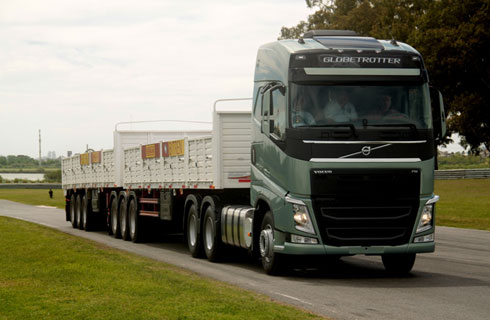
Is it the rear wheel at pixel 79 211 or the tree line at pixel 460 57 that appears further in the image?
the tree line at pixel 460 57

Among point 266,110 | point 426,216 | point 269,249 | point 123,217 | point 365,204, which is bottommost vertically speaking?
point 269,249

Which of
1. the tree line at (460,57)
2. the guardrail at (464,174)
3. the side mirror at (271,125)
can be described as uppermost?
the tree line at (460,57)

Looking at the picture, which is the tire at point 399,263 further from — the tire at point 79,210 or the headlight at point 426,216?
the tire at point 79,210

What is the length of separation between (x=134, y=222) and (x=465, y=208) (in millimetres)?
17404

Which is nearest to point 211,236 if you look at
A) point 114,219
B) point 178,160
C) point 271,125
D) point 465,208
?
point 178,160

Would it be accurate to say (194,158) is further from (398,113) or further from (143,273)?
(398,113)

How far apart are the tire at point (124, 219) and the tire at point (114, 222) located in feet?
0.94

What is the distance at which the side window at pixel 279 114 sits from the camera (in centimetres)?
1313

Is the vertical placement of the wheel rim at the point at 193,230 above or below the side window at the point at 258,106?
below

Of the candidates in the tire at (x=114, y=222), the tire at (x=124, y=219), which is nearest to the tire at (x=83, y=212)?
the tire at (x=114, y=222)

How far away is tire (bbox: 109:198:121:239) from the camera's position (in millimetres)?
24359

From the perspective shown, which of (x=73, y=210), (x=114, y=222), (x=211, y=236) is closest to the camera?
(x=211, y=236)

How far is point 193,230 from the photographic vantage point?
17.9 meters

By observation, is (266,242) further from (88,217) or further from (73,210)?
(73,210)
